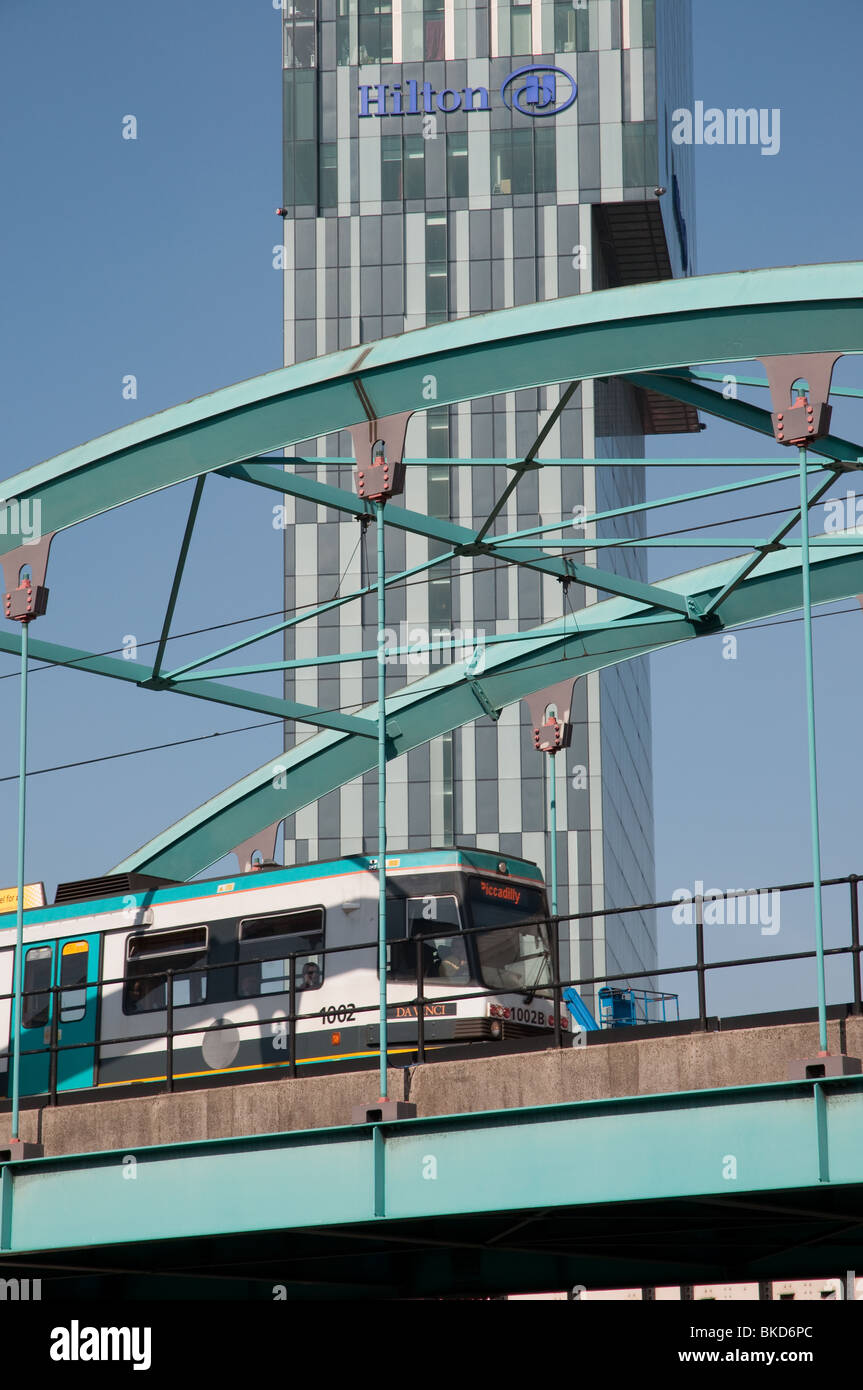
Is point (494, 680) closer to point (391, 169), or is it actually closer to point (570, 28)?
point (391, 169)

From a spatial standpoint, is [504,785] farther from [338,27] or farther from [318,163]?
[338,27]

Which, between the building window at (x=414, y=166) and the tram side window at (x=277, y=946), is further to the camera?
the building window at (x=414, y=166)

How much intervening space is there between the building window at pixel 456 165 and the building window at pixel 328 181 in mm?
5726

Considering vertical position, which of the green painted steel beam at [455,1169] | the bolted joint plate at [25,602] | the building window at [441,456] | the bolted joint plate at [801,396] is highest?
the building window at [441,456]

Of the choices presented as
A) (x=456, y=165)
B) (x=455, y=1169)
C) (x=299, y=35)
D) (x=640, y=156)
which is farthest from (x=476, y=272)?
(x=455, y=1169)

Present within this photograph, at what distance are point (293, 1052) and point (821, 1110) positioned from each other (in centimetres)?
556

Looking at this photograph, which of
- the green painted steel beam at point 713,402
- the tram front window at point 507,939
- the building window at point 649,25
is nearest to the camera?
the green painted steel beam at point 713,402

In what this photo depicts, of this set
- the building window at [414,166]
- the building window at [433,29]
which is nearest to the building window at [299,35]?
the building window at [433,29]

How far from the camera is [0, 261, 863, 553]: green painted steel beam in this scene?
16.2 m

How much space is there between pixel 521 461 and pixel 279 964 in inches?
295

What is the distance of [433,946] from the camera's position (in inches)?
904

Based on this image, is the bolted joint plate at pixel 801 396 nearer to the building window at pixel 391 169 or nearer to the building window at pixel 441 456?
the building window at pixel 441 456

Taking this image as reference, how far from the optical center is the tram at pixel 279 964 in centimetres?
2227
